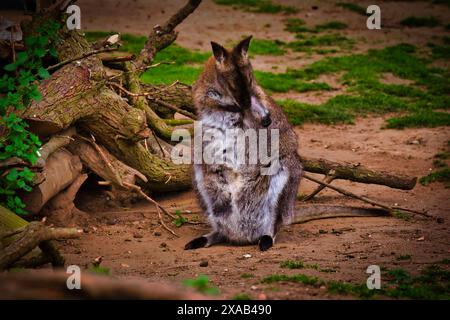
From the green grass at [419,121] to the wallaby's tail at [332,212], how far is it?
10.7 feet

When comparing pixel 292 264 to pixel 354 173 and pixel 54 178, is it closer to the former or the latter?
pixel 54 178

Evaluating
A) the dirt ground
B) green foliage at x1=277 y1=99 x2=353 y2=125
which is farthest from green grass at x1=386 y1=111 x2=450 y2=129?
green foliage at x1=277 y1=99 x2=353 y2=125

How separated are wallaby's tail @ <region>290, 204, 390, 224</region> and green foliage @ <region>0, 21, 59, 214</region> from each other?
2619mm

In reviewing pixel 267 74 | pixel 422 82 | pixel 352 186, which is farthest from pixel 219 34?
pixel 352 186

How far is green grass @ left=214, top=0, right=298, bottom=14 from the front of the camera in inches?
650

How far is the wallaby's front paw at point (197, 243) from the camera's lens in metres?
6.62

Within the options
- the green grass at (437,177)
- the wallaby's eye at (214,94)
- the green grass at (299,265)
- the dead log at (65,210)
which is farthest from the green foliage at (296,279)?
the green grass at (437,177)

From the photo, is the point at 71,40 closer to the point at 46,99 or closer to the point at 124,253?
the point at 46,99

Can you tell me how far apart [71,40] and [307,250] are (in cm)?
291

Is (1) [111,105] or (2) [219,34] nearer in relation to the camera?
(1) [111,105]

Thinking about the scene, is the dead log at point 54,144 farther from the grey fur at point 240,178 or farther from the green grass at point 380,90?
the green grass at point 380,90

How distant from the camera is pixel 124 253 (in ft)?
21.0
